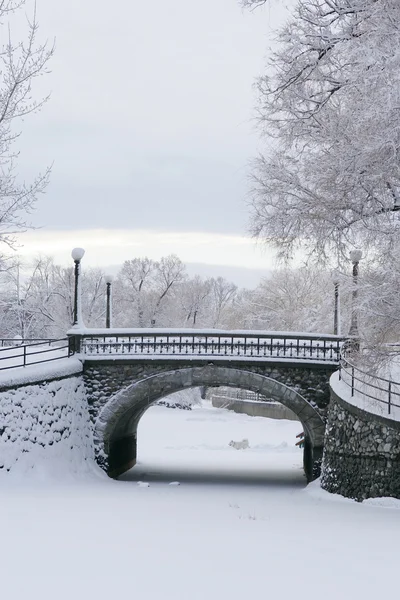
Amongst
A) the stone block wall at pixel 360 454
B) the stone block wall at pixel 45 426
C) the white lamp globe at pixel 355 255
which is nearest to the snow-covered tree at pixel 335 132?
the white lamp globe at pixel 355 255

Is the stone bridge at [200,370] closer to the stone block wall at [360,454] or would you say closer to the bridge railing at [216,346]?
the bridge railing at [216,346]

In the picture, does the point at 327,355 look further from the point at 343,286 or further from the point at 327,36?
the point at 327,36

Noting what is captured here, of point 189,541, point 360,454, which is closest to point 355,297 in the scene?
point 360,454

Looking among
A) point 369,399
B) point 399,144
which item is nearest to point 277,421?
point 369,399

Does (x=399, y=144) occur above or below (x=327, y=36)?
below

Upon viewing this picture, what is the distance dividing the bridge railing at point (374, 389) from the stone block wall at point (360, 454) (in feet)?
1.26

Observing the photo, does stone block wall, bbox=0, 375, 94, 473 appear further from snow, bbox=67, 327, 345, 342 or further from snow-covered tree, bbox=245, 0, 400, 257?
snow-covered tree, bbox=245, 0, 400, 257

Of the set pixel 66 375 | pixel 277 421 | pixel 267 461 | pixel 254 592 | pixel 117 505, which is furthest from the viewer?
pixel 277 421

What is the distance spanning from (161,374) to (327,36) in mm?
11328

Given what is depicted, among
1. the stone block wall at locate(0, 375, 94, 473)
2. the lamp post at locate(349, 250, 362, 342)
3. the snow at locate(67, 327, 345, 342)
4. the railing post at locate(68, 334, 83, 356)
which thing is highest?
the lamp post at locate(349, 250, 362, 342)

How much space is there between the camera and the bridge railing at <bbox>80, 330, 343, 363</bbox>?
22297mm

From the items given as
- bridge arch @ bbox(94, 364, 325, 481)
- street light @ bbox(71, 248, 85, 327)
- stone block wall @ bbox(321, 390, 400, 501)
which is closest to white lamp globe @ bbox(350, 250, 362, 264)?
stone block wall @ bbox(321, 390, 400, 501)

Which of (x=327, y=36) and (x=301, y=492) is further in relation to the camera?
(x=301, y=492)

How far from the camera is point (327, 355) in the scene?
22.5 m
